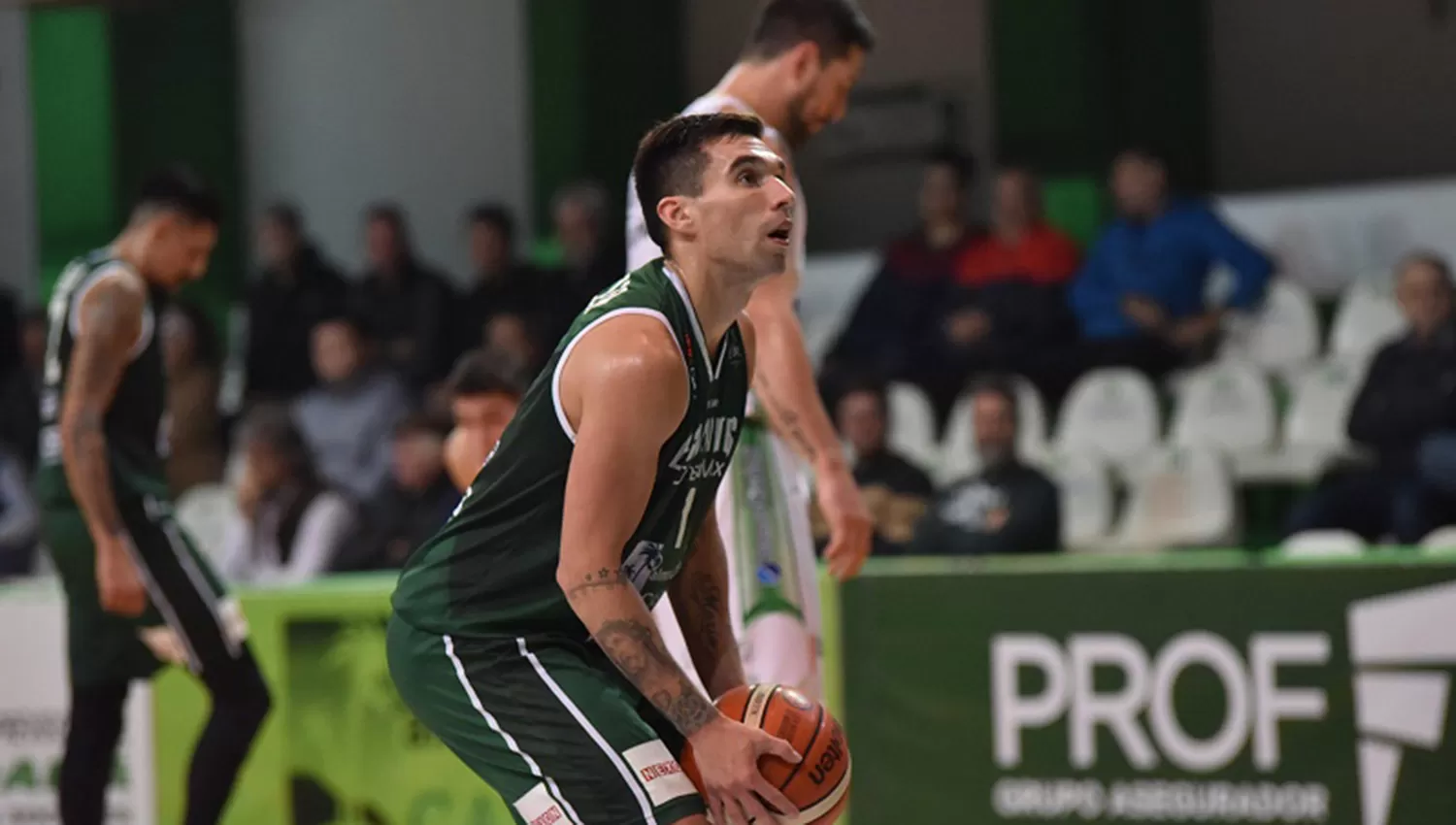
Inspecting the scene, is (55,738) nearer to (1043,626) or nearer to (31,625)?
(31,625)

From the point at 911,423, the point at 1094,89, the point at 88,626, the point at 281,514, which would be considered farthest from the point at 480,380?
the point at 1094,89

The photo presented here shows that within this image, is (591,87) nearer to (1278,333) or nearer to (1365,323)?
(1278,333)

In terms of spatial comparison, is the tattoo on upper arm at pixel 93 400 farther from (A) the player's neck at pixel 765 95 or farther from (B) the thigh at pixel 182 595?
(A) the player's neck at pixel 765 95

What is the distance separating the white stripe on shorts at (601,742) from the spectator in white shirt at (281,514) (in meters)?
6.04

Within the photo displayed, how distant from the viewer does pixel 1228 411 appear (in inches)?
368

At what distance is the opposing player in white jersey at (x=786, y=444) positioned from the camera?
4820mm

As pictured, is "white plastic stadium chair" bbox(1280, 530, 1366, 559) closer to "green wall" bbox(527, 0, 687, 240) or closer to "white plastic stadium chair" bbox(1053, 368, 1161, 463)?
"white plastic stadium chair" bbox(1053, 368, 1161, 463)

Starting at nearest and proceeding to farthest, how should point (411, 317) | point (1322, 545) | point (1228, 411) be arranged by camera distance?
point (1322, 545) → point (1228, 411) → point (411, 317)

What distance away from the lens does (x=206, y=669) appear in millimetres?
5895

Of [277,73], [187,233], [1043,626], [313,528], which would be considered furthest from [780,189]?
[277,73]

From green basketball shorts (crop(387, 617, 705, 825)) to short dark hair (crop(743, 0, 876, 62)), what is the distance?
6.07 feet

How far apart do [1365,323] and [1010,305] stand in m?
1.64

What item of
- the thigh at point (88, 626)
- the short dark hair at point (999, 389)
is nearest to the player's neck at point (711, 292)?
the thigh at point (88, 626)

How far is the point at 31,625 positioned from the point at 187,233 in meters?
2.54
